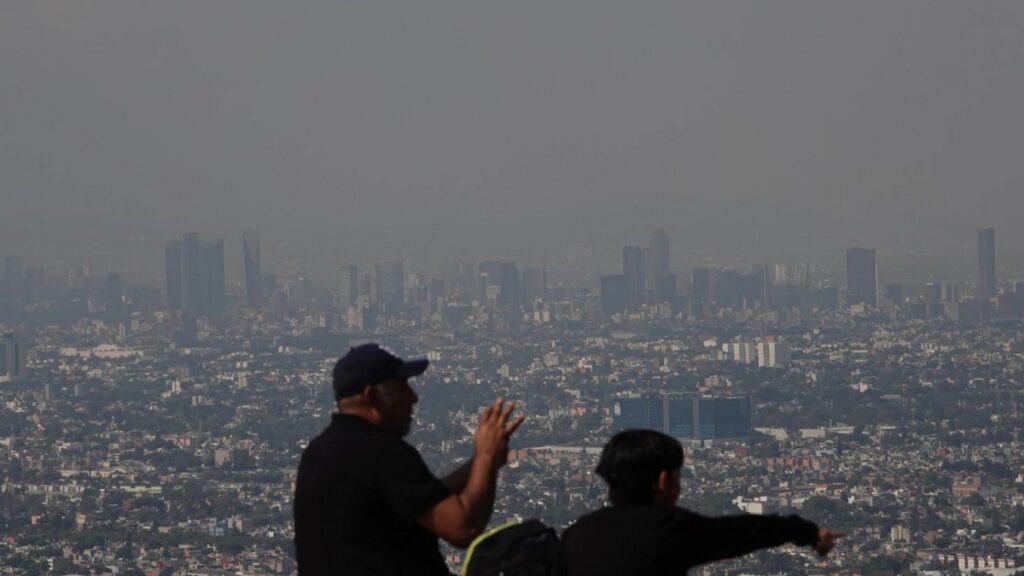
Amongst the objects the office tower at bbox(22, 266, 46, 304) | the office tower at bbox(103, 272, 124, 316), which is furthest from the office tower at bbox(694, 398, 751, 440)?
the office tower at bbox(22, 266, 46, 304)

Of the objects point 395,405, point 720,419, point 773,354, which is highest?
point 395,405

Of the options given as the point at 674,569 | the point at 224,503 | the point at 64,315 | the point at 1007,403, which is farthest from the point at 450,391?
the point at 674,569

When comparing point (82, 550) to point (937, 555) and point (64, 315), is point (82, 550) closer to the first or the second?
point (937, 555)

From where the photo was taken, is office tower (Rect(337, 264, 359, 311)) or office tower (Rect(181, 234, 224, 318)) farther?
office tower (Rect(337, 264, 359, 311))

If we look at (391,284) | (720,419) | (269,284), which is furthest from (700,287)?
(720,419)

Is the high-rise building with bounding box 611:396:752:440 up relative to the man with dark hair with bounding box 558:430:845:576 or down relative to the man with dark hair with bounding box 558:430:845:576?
down

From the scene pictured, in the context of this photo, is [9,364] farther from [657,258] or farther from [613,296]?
[657,258]

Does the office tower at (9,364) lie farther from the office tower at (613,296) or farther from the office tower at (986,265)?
the office tower at (986,265)

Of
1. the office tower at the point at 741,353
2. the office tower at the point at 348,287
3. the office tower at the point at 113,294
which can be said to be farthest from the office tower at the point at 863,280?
the office tower at the point at 113,294

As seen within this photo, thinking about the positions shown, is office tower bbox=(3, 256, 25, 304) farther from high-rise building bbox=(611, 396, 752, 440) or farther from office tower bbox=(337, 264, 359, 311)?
high-rise building bbox=(611, 396, 752, 440)
